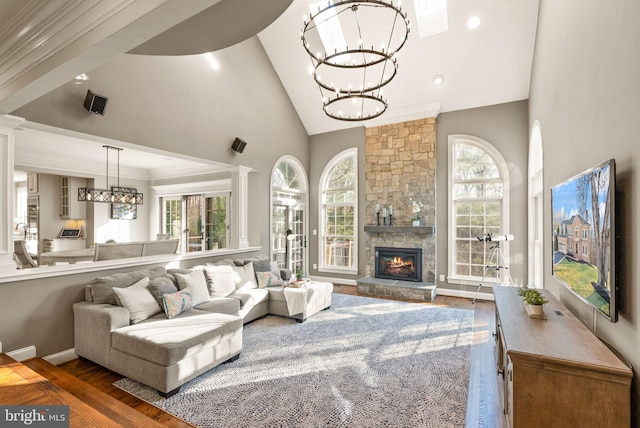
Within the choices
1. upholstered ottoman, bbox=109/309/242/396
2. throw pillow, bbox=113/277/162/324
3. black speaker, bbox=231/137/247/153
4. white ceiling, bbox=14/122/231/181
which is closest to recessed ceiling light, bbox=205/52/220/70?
black speaker, bbox=231/137/247/153

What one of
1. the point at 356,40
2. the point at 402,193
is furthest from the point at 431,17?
the point at 402,193

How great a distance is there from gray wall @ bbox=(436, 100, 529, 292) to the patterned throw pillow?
322 cm

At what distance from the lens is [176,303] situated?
339 cm

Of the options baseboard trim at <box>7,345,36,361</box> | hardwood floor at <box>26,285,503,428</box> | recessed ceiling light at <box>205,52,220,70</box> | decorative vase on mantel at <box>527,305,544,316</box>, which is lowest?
hardwood floor at <box>26,285,503,428</box>

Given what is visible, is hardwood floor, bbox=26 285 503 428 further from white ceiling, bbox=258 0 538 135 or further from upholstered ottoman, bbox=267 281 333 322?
white ceiling, bbox=258 0 538 135

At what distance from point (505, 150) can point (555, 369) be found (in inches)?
193

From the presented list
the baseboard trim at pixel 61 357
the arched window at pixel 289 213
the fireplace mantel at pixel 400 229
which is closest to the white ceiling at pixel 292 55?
the arched window at pixel 289 213

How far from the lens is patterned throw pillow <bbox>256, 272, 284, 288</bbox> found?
4852 mm

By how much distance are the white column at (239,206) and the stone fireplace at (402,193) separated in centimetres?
253

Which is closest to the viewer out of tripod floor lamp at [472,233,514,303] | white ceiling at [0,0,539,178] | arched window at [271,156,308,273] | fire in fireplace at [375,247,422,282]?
white ceiling at [0,0,539,178]

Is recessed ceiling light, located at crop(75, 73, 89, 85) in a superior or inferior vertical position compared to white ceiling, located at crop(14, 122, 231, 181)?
superior

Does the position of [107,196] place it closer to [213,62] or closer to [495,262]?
[213,62]

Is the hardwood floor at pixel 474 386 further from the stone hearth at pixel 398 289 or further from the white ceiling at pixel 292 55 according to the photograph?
the white ceiling at pixel 292 55

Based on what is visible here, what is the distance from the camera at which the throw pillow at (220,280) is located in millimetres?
4164
